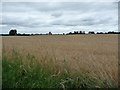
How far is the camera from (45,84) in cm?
538

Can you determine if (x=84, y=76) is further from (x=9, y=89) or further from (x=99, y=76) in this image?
(x=9, y=89)

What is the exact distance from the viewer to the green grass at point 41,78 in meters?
5.32

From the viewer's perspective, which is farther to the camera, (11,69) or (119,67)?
(11,69)

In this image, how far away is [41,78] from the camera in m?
5.61

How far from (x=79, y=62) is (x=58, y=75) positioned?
0.62m

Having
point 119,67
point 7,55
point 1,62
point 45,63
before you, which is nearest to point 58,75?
point 45,63

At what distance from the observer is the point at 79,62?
19.9 feet

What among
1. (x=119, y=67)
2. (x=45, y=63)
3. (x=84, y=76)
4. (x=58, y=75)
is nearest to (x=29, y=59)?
(x=45, y=63)

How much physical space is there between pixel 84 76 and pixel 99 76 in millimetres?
306

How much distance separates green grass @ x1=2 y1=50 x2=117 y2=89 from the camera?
5316 mm

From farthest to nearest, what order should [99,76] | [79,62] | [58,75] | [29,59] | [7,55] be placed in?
[7,55]
[29,59]
[79,62]
[58,75]
[99,76]

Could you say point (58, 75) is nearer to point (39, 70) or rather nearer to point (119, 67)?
point (39, 70)

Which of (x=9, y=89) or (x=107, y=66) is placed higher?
(x=107, y=66)

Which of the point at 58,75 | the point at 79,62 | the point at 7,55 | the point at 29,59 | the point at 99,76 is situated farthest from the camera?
the point at 7,55
